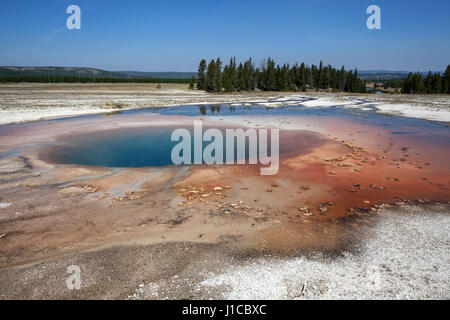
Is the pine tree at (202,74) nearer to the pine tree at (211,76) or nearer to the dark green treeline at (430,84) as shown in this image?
the pine tree at (211,76)

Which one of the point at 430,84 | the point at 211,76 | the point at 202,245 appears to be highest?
the point at 211,76

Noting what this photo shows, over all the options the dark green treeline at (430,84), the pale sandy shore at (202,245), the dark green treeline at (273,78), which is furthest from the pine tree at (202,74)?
the pale sandy shore at (202,245)

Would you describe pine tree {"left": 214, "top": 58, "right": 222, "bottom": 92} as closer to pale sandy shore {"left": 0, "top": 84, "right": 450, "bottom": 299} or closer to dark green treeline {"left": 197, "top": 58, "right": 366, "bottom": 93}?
dark green treeline {"left": 197, "top": 58, "right": 366, "bottom": 93}

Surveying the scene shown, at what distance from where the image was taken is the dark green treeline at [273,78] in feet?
260

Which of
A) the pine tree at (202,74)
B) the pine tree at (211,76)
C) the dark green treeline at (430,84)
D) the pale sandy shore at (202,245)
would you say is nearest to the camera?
the pale sandy shore at (202,245)

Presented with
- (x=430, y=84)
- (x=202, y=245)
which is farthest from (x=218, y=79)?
(x=202, y=245)

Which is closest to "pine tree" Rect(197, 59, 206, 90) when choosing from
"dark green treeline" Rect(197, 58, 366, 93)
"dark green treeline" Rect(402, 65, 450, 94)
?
"dark green treeline" Rect(197, 58, 366, 93)

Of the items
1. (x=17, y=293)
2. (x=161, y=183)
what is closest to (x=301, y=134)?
(x=161, y=183)

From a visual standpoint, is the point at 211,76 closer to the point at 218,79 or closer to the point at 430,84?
the point at 218,79

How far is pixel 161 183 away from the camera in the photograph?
9.65 m

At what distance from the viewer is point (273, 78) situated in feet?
290

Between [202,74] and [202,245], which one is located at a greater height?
[202,74]
